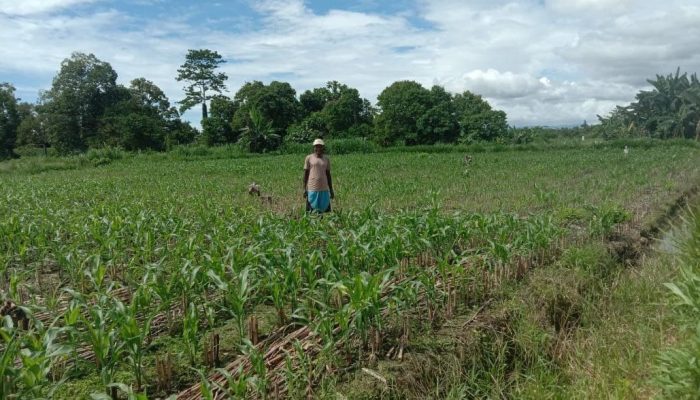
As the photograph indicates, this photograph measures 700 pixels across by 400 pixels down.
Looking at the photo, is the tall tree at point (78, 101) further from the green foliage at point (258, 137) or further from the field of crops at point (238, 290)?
the field of crops at point (238, 290)

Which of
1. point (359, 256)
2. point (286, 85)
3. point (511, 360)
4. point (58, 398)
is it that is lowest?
point (511, 360)

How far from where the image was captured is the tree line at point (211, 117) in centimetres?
4188

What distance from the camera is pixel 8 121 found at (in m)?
45.5

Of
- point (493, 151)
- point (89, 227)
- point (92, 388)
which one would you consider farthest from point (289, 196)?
point (493, 151)

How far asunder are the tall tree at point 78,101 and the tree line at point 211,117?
0.08 m

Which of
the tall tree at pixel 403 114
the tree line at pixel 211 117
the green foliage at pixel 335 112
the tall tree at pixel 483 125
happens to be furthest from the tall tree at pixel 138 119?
the tall tree at pixel 483 125

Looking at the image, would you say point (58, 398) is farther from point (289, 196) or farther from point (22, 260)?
point (289, 196)

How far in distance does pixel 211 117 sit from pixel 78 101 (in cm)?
1172

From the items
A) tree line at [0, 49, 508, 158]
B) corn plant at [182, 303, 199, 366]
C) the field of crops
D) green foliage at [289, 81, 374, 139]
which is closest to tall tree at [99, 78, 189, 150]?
tree line at [0, 49, 508, 158]

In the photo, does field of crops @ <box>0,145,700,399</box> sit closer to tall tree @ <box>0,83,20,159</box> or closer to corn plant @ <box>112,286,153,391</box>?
corn plant @ <box>112,286,153,391</box>

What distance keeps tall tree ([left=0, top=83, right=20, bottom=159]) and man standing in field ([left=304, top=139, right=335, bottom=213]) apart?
48.1 metres

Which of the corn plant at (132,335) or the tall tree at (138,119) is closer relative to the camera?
the corn plant at (132,335)

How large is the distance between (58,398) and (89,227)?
3.90 metres

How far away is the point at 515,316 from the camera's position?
4.61 m
